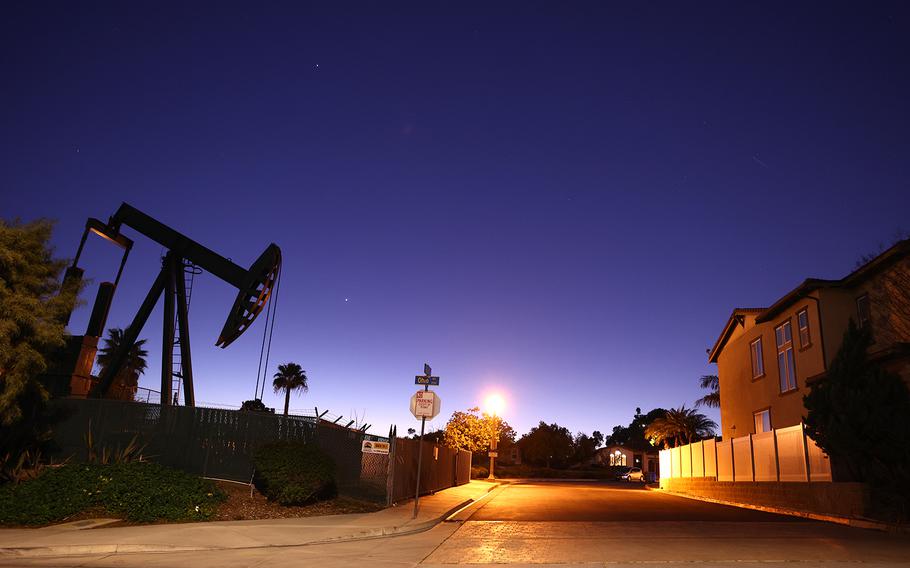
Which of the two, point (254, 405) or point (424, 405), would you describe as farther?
point (254, 405)

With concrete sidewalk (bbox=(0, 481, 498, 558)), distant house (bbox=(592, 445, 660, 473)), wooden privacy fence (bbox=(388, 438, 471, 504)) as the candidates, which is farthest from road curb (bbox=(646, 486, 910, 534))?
distant house (bbox=(592, 445, 660, 473))

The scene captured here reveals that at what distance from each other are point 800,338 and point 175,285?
2509 cm

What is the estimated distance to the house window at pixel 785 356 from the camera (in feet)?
90.6

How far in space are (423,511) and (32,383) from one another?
10.1 metres

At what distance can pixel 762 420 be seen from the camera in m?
31.2

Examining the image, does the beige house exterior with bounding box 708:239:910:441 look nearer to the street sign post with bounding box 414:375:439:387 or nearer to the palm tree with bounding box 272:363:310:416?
the street sign post with bounding box 414:375:439:387

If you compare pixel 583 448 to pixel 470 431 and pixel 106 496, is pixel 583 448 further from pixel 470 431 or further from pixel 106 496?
pixel 106 496

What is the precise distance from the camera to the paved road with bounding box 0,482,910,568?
10.1 metres

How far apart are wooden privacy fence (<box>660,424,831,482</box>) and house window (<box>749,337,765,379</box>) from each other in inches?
151

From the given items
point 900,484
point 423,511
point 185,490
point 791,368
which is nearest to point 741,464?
point 791,368

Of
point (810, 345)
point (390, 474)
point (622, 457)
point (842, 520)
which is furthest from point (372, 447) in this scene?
point (622, 457)

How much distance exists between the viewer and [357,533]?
539 inches

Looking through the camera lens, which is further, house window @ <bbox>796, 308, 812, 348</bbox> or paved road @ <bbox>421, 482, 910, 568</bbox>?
house window @ <bbox>796, 308, 812, 348</bbox>

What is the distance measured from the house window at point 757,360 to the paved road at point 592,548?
15.4 metres
